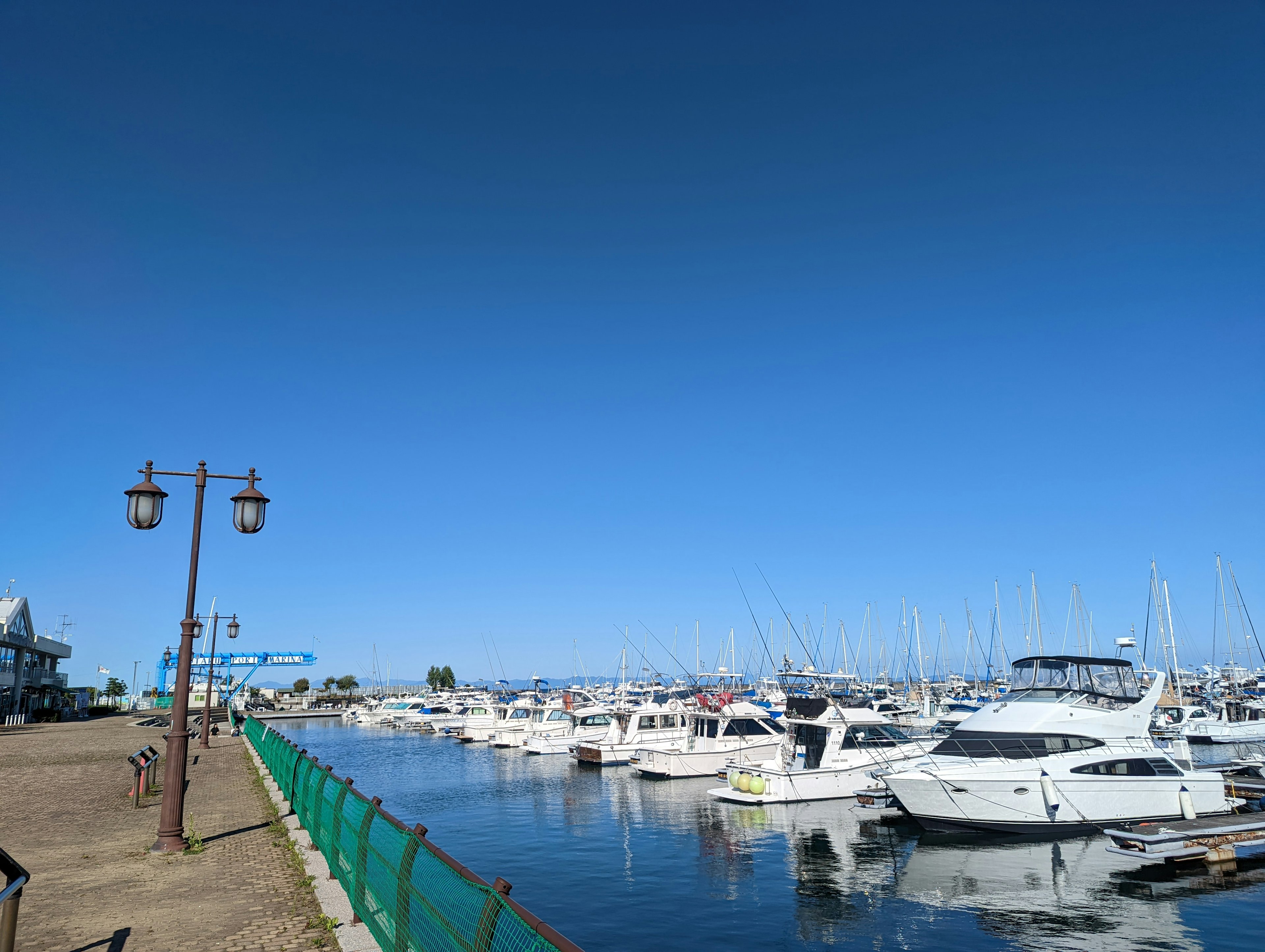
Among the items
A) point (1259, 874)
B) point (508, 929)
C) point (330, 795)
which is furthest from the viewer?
point (1259, 874)

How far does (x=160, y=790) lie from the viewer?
20594mm

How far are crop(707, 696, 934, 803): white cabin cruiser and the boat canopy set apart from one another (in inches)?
173

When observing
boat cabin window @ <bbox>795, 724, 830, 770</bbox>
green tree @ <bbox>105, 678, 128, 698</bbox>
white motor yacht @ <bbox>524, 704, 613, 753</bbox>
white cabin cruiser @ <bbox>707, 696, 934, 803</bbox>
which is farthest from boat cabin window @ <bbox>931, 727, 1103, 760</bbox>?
green tree @ <bbox>105, 678, 128, 698</bbox>

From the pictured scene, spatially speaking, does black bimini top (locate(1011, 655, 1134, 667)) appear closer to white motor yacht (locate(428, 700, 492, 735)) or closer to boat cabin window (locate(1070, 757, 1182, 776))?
boat cabin window (locate(1070, 757, 1182, 776))

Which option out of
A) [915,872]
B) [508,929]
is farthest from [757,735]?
[508,929]

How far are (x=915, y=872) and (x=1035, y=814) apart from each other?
5.07 metres

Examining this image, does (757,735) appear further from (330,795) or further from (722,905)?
(330,795)

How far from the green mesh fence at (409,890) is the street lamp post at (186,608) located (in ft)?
7.94

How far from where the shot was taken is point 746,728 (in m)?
39.6

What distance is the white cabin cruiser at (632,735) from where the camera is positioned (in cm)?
4353

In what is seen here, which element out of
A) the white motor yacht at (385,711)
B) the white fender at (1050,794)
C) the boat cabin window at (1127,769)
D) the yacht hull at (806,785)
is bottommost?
the white motor yacht at (385,711)

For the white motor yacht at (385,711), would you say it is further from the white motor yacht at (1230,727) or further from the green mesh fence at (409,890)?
the green mesh fence at (409,890)

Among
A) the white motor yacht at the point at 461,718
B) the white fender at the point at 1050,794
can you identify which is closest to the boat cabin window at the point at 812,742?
the white fender at the point at 1050,794

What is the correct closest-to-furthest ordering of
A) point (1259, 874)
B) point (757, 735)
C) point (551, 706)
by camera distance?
point (1259, 874) → point (757, 735) → point (551, 706)
